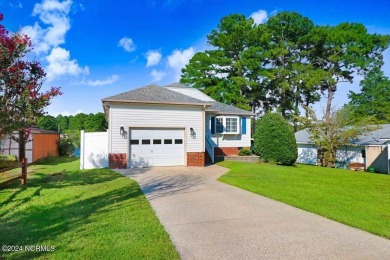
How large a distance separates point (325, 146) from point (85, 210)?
20.9 metres

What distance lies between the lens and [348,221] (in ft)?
17.3

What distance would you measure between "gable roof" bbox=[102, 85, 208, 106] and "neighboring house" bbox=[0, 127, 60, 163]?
6.92 meters

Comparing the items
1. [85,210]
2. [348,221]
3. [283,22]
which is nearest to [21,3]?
[85,210]

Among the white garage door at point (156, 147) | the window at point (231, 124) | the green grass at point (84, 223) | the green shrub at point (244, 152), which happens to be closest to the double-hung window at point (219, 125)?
the window at point (231, 124)

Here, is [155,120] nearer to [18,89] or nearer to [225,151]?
[18,89]

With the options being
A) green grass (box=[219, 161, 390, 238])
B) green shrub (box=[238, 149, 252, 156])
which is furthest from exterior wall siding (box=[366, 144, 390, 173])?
green grass (box=[219, 161, 390, 238])

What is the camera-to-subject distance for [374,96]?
38906mm

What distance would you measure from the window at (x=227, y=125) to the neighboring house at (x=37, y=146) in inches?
508

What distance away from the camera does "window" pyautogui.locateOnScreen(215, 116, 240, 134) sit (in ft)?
64.1

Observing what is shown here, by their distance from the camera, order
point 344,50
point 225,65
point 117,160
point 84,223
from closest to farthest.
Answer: point 84,223 < point 117,160 < point 344,50 < point 225,65

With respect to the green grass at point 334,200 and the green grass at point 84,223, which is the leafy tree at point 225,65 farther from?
the green grass at point 84,223

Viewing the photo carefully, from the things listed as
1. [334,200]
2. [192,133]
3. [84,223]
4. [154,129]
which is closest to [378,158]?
[192,133]

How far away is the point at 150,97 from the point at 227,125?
7.58 metres

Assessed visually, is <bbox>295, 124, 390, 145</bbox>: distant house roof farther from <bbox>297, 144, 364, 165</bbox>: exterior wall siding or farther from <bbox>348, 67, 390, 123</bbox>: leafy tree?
<bbox>348, 67, 390, 123</bbox>: leafy tree
